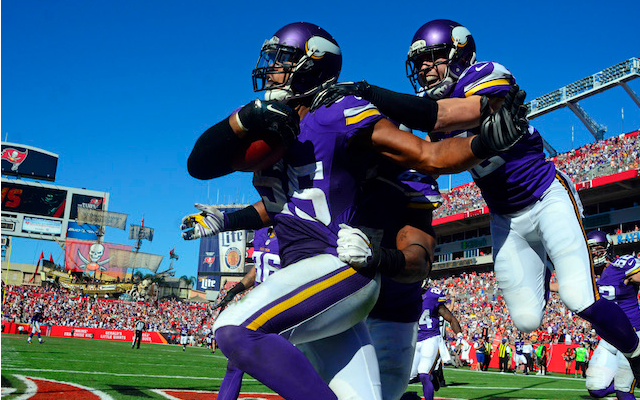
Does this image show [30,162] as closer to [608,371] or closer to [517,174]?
[608,371]

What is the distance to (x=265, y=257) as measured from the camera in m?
5.05

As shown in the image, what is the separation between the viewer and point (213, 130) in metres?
2.51

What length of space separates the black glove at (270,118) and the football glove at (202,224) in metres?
1.02

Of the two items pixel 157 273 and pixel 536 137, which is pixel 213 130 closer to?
pixel 536 137

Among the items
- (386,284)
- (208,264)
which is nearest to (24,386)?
(386,284)

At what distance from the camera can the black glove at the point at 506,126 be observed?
2152 millimetres

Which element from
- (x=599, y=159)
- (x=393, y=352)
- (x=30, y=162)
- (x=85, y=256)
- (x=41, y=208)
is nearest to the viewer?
(x=393, y=352)

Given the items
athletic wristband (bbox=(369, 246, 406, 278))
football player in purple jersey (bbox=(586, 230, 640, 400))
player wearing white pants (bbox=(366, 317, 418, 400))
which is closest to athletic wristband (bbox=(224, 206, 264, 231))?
player wearing white pants (bbox=(366, 317, 418, 400))

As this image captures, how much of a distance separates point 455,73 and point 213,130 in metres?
2.19

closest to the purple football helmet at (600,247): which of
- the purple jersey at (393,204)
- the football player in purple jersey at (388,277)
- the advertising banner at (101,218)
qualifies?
the football player in purple jersey at (388,277)

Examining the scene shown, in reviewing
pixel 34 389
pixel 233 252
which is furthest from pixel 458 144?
pixel 233 252

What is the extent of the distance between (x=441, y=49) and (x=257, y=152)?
207 cm

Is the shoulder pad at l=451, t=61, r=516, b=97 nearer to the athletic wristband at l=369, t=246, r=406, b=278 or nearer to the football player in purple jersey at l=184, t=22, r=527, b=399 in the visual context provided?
the football player in purple jersey at l=184, t=22, r=527, b=399

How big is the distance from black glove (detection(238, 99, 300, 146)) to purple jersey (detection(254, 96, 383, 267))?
0.17 m
